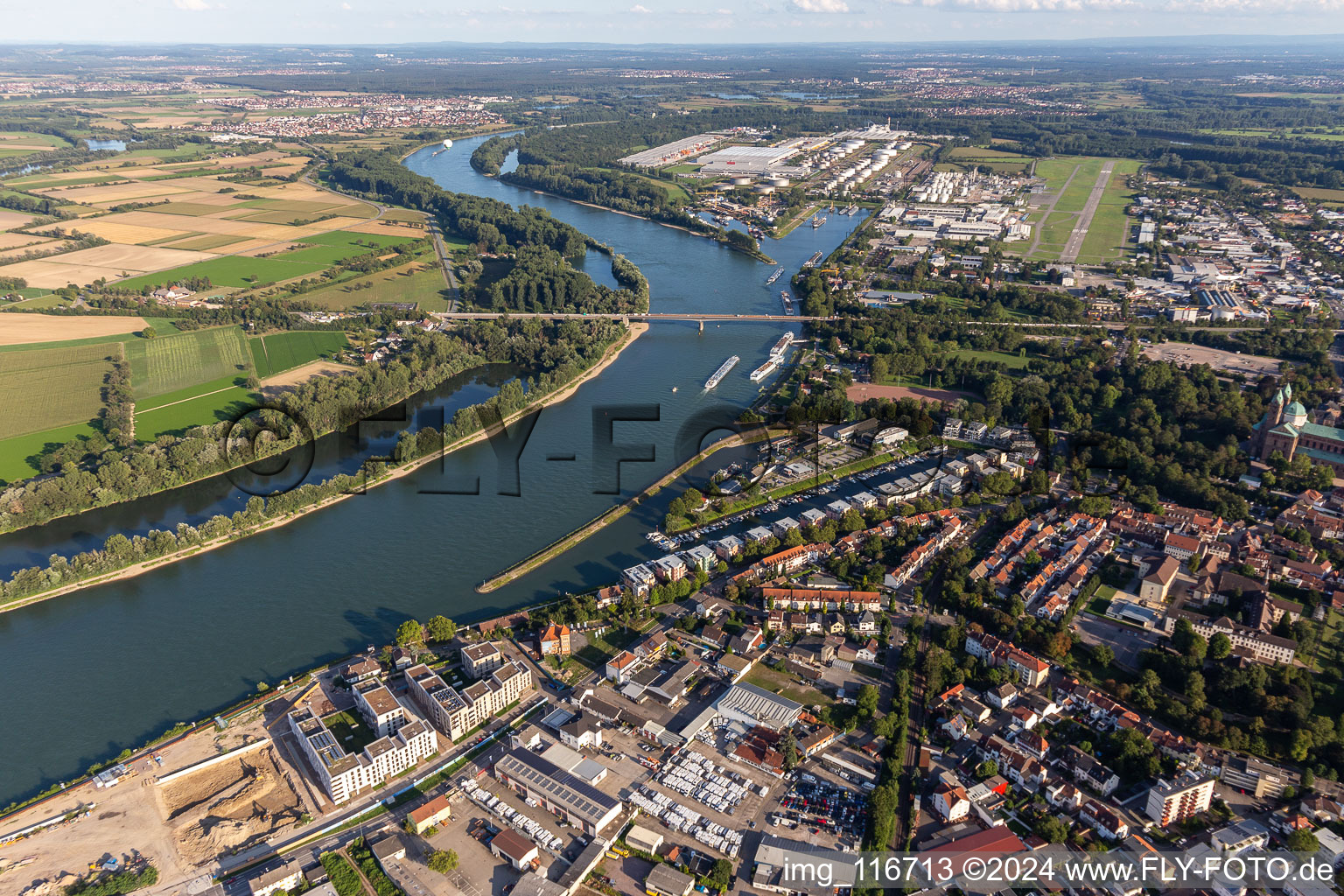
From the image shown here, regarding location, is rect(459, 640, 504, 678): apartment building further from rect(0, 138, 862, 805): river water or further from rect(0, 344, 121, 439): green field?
rect(0, 344, 121, 439): green field

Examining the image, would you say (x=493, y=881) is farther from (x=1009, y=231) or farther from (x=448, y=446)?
(x=1009, y=231)

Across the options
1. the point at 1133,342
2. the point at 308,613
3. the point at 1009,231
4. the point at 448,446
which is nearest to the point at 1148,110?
the point at 1009,231

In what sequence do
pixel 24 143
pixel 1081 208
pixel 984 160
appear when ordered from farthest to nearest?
pixel 24 143 → pixel 984 160 → pixel 1081 208

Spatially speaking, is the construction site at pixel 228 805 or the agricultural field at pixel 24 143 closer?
the construction site at pixel 228 805

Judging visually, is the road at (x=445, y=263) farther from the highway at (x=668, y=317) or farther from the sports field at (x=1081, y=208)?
the sports field at (x=1081, y=208)

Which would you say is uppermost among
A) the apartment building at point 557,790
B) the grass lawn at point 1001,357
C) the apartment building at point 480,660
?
the grass lawn at point 1001,357

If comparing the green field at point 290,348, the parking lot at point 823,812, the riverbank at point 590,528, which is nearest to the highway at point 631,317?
the green field at point 290,348

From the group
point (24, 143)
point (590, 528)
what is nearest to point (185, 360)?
point (590, 528)

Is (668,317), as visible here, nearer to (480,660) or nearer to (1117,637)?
(480,660)
